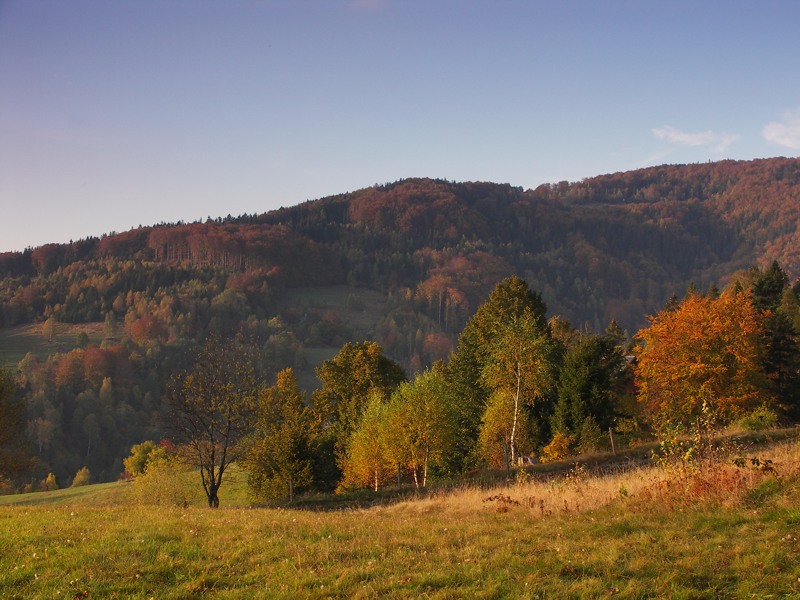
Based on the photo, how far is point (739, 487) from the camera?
1249 centimetres

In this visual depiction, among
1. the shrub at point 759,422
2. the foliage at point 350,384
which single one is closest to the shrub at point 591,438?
the shrub at point 759,422

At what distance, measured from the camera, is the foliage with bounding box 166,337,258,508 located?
38.3 metres

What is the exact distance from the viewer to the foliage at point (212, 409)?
38.3m

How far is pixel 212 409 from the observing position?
3834 cm

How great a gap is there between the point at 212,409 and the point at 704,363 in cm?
2979

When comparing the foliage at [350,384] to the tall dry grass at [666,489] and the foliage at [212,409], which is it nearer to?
the foliage at [212,409]

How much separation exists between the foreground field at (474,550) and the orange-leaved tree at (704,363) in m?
23.6

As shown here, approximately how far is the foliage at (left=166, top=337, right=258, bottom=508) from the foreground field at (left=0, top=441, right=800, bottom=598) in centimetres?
2367

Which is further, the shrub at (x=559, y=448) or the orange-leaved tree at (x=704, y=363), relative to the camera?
the shrub at (x=559, y=448)

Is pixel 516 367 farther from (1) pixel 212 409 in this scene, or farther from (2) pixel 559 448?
(1) pixel 212 409

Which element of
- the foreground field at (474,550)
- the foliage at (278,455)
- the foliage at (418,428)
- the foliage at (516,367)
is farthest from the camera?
the foliage at (278,455)

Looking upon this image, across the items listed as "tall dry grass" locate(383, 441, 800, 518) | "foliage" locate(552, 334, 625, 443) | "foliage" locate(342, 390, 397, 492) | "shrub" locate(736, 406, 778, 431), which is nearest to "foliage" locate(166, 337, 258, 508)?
"foliage" locate(342, 390, 397, 492)

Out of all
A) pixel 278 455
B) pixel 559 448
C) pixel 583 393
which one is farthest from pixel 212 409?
pixel 583 393

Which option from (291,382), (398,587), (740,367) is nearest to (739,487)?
(398,587)
